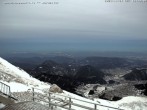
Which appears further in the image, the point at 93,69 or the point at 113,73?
the point at 93,69

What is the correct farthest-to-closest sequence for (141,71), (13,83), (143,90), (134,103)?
(141,71) → (143,90) → (134,103) → (13,83)

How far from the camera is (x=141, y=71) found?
2655 inches

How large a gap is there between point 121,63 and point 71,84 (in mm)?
11053

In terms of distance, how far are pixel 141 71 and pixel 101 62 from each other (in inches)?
528

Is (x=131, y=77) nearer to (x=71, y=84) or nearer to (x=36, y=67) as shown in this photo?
(x=71, y=84)

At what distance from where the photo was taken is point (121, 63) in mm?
68188

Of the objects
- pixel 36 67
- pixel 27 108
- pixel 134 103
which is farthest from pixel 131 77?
pixel 27 108

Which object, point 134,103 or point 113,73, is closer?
point 134,103

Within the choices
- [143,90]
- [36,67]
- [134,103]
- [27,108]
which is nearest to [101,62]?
[36,67]

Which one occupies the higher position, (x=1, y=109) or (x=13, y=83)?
(x=1, y=109)

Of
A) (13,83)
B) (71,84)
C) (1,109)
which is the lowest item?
(71,84)

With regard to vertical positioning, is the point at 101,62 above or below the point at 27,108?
below

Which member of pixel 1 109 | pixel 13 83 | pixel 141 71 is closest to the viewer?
pixel 1 109

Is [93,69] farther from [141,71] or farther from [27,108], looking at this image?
[27,108]
